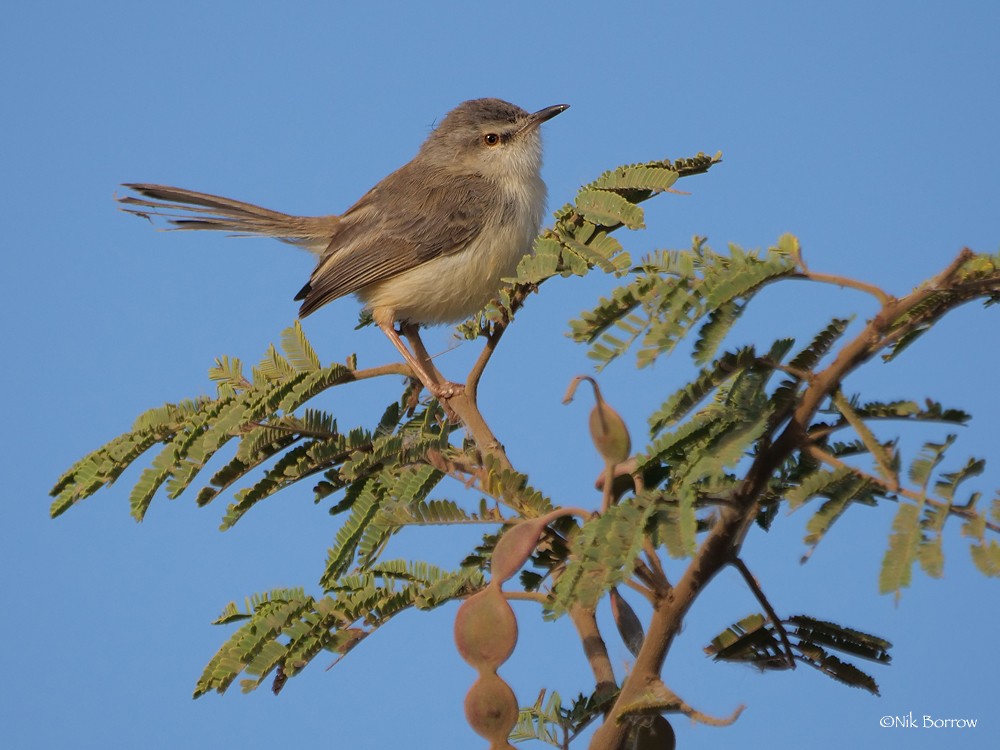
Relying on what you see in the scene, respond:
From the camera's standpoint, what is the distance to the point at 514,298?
3.15 meters

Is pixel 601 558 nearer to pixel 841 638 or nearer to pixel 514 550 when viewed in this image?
pixel 514 550

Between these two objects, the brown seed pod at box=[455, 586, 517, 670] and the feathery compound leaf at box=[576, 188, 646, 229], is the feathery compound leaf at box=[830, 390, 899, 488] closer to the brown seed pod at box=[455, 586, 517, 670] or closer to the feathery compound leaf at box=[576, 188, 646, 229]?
the brown seed pod at box=[455, 586, 517, 670]

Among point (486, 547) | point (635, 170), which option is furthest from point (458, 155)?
point (486, 547)

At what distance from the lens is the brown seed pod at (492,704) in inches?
79.0

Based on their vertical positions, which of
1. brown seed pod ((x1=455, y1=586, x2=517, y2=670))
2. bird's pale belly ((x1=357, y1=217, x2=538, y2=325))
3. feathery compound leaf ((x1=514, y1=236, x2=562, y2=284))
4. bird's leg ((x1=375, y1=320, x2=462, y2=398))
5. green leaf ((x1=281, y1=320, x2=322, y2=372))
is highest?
bird's pale belly ((x1=357, y1=217, x2=538, y2=325))

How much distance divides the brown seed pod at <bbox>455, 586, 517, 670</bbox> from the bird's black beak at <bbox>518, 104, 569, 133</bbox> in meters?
5.11

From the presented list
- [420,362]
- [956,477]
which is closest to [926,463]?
[956,477]

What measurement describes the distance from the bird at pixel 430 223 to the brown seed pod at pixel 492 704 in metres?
3.25

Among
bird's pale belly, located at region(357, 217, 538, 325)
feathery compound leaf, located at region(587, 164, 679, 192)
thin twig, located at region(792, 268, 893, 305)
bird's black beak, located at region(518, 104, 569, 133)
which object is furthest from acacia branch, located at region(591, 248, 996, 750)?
bird's black beak, located at region(518, 104, 569, 133)

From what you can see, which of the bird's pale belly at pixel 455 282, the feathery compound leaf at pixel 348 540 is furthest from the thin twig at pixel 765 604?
the bird's pale belly at pixel 455 282

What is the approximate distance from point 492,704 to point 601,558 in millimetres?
339

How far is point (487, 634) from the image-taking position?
1.98 meters

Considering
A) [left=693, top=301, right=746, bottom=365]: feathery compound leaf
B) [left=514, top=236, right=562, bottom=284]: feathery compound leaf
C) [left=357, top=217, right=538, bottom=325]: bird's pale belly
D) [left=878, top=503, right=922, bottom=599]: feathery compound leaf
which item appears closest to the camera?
[left=878, top=503, right=922, bottom=599]: feathery compound leaf

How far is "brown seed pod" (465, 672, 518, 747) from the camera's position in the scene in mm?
2008
